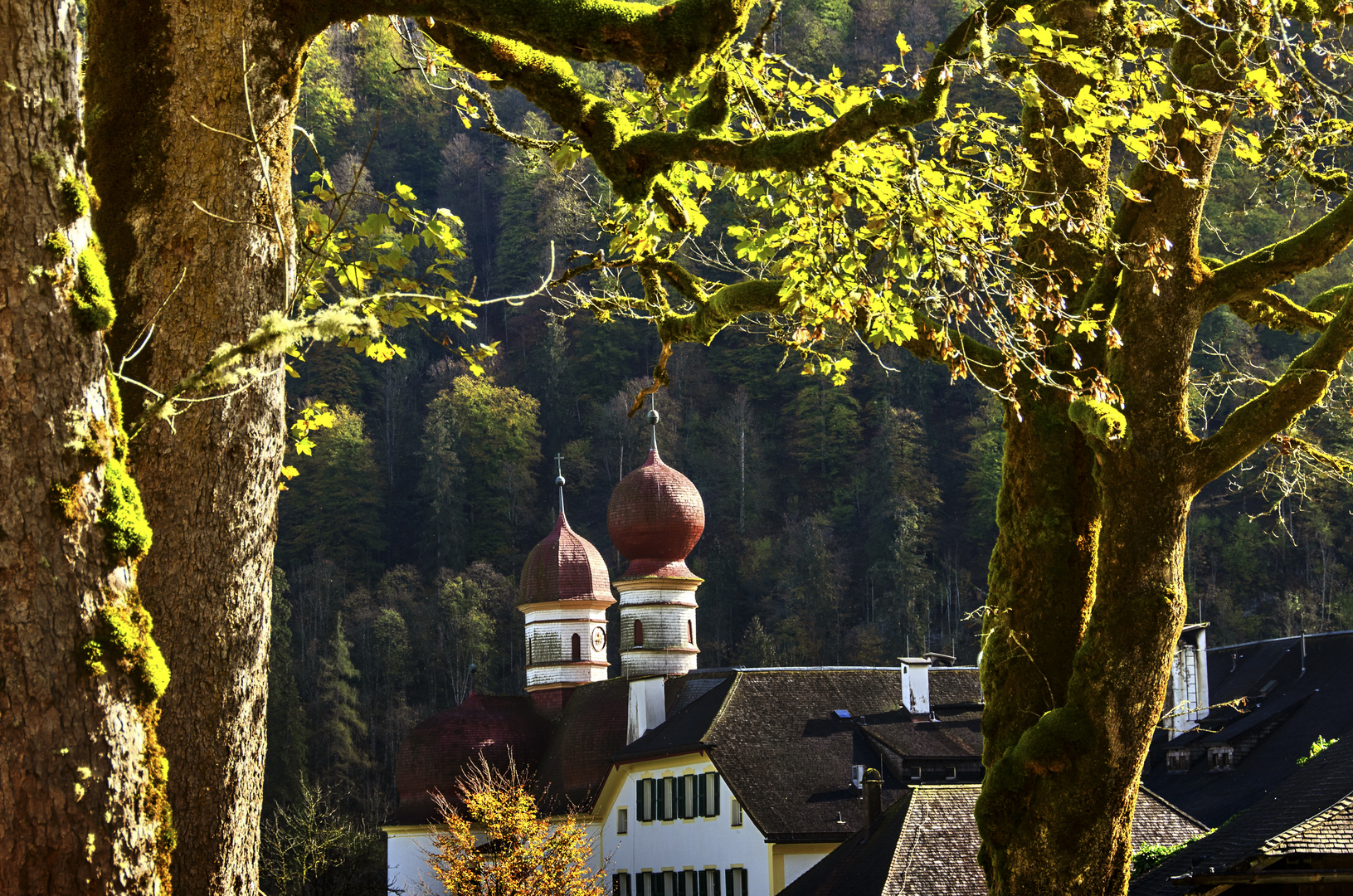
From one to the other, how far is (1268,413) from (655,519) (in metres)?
36.7

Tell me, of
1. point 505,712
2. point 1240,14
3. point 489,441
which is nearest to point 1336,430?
point 505,712

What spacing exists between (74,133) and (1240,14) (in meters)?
6.69

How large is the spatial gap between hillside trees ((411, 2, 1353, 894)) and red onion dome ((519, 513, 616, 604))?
35.9 metres

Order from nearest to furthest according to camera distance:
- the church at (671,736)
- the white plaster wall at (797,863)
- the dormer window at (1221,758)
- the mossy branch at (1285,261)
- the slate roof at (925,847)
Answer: the mossy branch at (1285,261) → the slate roof at (925,847) → the dormer window at (1221,758) → the white plaster wall at (797,863) → the church at (671,736)

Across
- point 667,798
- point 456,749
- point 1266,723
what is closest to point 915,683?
point 667,798

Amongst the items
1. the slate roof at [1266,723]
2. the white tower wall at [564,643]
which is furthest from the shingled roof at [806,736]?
the white tower wall at [564,643]

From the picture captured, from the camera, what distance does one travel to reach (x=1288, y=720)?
Answer: 94.7 ft

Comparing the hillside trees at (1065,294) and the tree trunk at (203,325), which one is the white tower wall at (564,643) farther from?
the tree trunk at (203,325)

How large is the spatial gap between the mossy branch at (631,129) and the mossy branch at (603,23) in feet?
1.96

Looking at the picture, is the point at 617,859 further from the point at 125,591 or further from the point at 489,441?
the point at 489,441

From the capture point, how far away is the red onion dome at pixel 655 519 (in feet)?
146

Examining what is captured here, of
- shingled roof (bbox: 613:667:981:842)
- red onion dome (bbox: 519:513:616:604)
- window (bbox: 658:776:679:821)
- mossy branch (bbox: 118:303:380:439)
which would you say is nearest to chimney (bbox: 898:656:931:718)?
shingled roof (bbox: 613:667:981:842)

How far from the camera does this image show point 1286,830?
14.9 meters

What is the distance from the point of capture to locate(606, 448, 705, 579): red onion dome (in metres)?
44.5
